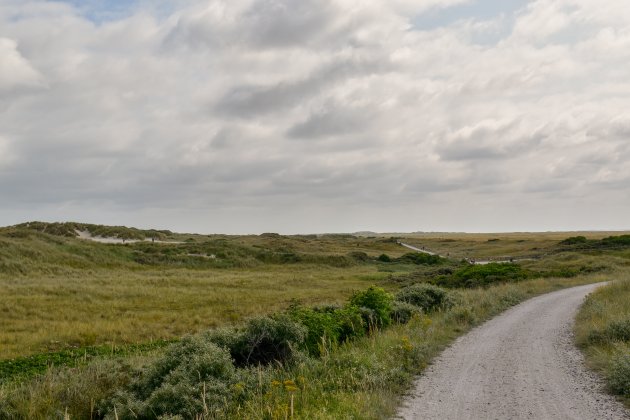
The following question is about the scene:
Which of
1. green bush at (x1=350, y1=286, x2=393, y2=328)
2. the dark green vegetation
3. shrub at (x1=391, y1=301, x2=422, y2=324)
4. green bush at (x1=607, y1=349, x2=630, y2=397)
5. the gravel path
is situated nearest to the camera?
the gravel path

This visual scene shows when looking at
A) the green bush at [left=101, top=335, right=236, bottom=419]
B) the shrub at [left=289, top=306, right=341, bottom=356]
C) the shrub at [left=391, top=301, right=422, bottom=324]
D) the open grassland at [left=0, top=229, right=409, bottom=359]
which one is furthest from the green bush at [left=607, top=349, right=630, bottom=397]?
the open grassland at [left=0, top=229, right=409, bottom=359]

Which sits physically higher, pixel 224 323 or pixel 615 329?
pixel 615 329

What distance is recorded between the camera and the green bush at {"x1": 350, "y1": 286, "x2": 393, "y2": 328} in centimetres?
1759

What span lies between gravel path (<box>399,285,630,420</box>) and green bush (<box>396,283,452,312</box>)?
16.3 ft

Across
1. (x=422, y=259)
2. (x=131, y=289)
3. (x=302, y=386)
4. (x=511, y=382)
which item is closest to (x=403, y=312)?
(x=511, y=382)

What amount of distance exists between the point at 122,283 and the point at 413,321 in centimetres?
2902

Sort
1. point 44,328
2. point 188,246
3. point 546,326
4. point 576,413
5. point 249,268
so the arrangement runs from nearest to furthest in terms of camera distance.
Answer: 1. point 576,413
2. point 546,326
3. point 44,328
4. point 249,268
5. point 188,246

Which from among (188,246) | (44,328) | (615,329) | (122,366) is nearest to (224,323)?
(44,328)

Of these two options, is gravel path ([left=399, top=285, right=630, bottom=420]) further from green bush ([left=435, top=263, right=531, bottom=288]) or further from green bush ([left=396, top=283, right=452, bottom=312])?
green bush ([left=435, top=263, right=531, bottom=288])

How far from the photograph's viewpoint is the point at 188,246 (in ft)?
235

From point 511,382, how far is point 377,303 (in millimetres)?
7817

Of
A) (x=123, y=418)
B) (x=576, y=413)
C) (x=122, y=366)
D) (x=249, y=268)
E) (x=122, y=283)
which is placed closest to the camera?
(x=576, y=413)

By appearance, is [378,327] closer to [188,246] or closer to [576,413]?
[576,413]

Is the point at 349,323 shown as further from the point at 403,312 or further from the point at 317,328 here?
the point at 403,312
